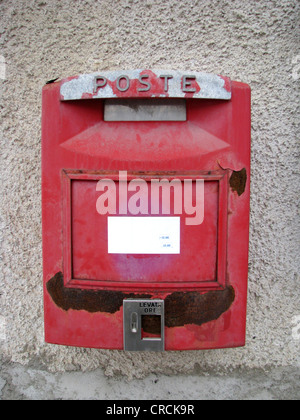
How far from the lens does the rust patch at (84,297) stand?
2.61ft

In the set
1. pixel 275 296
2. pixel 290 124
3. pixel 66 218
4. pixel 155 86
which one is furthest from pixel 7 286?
pixel 290 124

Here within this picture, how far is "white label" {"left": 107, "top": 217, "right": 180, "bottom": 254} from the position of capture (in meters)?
0.77

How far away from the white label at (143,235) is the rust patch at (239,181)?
17 cm

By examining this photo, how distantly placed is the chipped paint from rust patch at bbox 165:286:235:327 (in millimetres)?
519

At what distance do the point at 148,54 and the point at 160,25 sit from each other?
0.11m

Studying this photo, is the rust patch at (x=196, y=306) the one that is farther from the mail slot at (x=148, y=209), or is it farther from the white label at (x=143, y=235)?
the white label at (x=143, y=235)

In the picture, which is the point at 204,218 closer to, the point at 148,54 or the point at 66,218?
the point at 66,218

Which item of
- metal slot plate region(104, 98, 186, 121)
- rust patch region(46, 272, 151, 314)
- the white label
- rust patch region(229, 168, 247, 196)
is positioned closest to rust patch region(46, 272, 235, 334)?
rust patch region(46, 272, 151, 314)

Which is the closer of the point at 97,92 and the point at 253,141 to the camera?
A: the point at 97,92

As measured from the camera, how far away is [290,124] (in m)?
1.06

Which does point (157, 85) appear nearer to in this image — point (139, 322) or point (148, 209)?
point (148, 209)

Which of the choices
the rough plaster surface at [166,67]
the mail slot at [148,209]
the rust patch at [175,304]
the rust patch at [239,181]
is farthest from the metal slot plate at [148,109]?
the rust patch at [175,304]

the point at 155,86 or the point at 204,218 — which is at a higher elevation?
the point at 155,86

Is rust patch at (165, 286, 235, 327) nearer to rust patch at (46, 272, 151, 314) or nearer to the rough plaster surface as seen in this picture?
rust patch at (46, 272, 151, 314)
